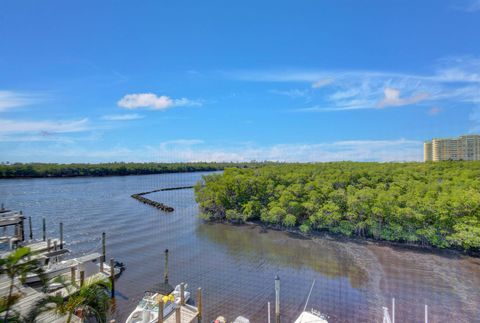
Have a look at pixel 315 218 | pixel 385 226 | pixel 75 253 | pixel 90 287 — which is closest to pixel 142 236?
pixel 75 253

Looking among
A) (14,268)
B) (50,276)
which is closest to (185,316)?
(14,268)

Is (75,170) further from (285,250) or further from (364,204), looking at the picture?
(364,204)

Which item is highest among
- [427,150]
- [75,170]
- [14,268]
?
[427,150]

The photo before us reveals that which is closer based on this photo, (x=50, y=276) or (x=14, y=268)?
(x=14, y=268)

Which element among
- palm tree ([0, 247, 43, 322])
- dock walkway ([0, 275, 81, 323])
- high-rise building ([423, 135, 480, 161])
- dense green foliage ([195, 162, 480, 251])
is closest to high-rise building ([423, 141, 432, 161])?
high-rise building ([423, 135, 480, 161])

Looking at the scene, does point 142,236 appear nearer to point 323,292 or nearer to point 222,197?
point 222,197

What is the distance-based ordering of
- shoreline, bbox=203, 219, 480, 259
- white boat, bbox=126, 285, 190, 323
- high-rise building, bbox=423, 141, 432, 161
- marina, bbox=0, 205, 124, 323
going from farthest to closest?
1. high-rise building, bbox=423, 141, 432, 161
2. shoreline, bbox=203, 219, 480, 259
3. white boat, bbox=126, 285, 190, 323
4. marina, bbox=0, 205, 124, 323

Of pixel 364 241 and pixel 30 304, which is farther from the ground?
pixel 30 304

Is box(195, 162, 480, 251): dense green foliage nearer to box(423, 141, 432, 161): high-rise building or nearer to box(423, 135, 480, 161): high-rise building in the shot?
box(423, 135, 480, 161): high-rise building
